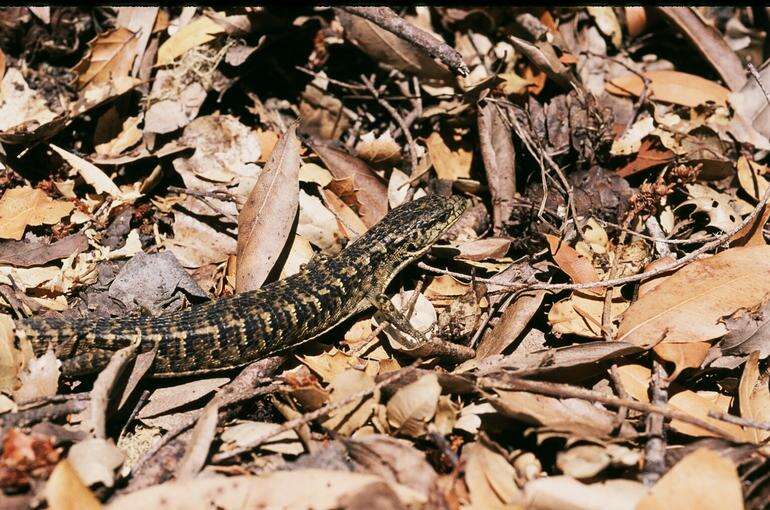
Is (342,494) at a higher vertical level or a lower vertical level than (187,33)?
lower

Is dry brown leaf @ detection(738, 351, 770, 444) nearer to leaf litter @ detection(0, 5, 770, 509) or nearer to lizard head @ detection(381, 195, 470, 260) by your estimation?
leaf litter @ detection(0, 5, 770, 509)

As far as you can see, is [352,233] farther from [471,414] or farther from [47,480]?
[47,480]

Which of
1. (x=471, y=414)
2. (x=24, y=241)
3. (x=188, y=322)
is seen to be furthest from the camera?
(x=24, y=241)

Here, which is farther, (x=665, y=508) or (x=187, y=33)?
(x=187, y=33)

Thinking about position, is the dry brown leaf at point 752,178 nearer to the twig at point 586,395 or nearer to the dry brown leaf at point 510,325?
the dry brown leaf at point 510,325

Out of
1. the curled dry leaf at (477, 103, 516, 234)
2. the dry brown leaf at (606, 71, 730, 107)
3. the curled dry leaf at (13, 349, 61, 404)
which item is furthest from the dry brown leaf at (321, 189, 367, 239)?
the dry brown leaf at (606, 71, 730, 107)

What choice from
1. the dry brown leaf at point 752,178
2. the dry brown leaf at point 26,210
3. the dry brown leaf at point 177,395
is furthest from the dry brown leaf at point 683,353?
the dry brown leaf at point 26,210

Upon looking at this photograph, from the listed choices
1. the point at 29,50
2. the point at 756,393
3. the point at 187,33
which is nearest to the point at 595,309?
the point at 756,393

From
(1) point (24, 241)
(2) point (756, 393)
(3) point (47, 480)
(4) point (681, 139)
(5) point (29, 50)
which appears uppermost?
(5) point (29, 50)
